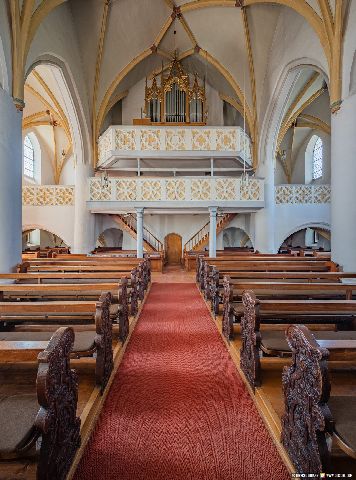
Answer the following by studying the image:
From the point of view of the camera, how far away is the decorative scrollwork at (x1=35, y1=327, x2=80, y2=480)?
212cm

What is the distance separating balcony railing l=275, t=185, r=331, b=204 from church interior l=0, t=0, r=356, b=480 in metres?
0.10

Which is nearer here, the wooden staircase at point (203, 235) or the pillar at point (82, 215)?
the pillar at point (82, 215)

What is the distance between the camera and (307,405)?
233 centimetres

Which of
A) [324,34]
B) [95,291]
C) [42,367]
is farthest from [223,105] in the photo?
[42,367]

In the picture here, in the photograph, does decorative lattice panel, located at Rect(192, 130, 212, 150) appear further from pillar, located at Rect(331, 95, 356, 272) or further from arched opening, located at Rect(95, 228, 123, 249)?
arched opening, located at Rect(95, 228, 123, 249)

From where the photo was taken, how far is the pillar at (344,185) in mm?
9188

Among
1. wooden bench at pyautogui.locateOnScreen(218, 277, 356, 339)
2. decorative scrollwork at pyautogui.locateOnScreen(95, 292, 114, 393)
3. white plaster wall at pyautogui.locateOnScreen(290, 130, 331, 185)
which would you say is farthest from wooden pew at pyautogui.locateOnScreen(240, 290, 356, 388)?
white plaster wall at pyautogui.locateOnScreen(290, 130, 331, 185)

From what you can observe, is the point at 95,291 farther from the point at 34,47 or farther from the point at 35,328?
the point at 34,47

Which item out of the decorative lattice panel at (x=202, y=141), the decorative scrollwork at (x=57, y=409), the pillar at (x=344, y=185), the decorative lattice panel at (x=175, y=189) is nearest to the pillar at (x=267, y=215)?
the decorative lattice panel at (x=202, y=141)

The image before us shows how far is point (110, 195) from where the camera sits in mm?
16328

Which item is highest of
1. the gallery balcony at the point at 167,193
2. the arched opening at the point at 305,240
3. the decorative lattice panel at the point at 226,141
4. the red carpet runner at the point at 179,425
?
the decorative lattice panel at the point at 226,141

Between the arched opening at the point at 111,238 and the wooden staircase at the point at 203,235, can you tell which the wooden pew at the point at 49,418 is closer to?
the wooden staircase at the point at 203,235

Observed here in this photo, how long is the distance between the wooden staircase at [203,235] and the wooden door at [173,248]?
72cm

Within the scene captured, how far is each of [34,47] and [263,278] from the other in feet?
32.1
